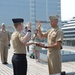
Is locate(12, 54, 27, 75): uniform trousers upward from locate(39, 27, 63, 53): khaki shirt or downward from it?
downward

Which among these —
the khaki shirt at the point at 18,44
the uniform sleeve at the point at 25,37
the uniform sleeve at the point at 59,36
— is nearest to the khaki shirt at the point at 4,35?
the khaki shirt at the point at 18,44

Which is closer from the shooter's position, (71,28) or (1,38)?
(1,38)

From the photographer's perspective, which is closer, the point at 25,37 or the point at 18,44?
the point at 25,37

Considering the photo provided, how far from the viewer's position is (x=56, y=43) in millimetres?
4824

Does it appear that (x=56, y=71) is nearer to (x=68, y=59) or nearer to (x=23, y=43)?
(x=23, y=43)

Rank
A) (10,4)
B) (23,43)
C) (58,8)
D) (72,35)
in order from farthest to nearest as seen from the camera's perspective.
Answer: (58,8), (10,4), (72,35), (23,43)

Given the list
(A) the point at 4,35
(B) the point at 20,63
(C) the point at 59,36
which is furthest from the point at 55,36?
(A) the point at 4,35

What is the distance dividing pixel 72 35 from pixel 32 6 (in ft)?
101

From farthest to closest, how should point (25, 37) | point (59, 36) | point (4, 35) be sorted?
point (4, 35) < point (59, 36) < point (25, 37)

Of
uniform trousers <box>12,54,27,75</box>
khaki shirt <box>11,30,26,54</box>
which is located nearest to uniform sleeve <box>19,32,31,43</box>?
khaki shirt <box>11,30,26,54</box>

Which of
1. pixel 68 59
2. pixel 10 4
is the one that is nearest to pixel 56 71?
pixel 68 59

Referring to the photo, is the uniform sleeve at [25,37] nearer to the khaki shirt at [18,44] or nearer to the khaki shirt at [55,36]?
the khaki shirt at [18,44]

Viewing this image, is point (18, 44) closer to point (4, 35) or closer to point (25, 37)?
point (25, 37)

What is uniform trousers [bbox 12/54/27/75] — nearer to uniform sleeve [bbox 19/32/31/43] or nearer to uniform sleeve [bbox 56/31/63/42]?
uniform sleeve [bbox 19/32/31/43]
